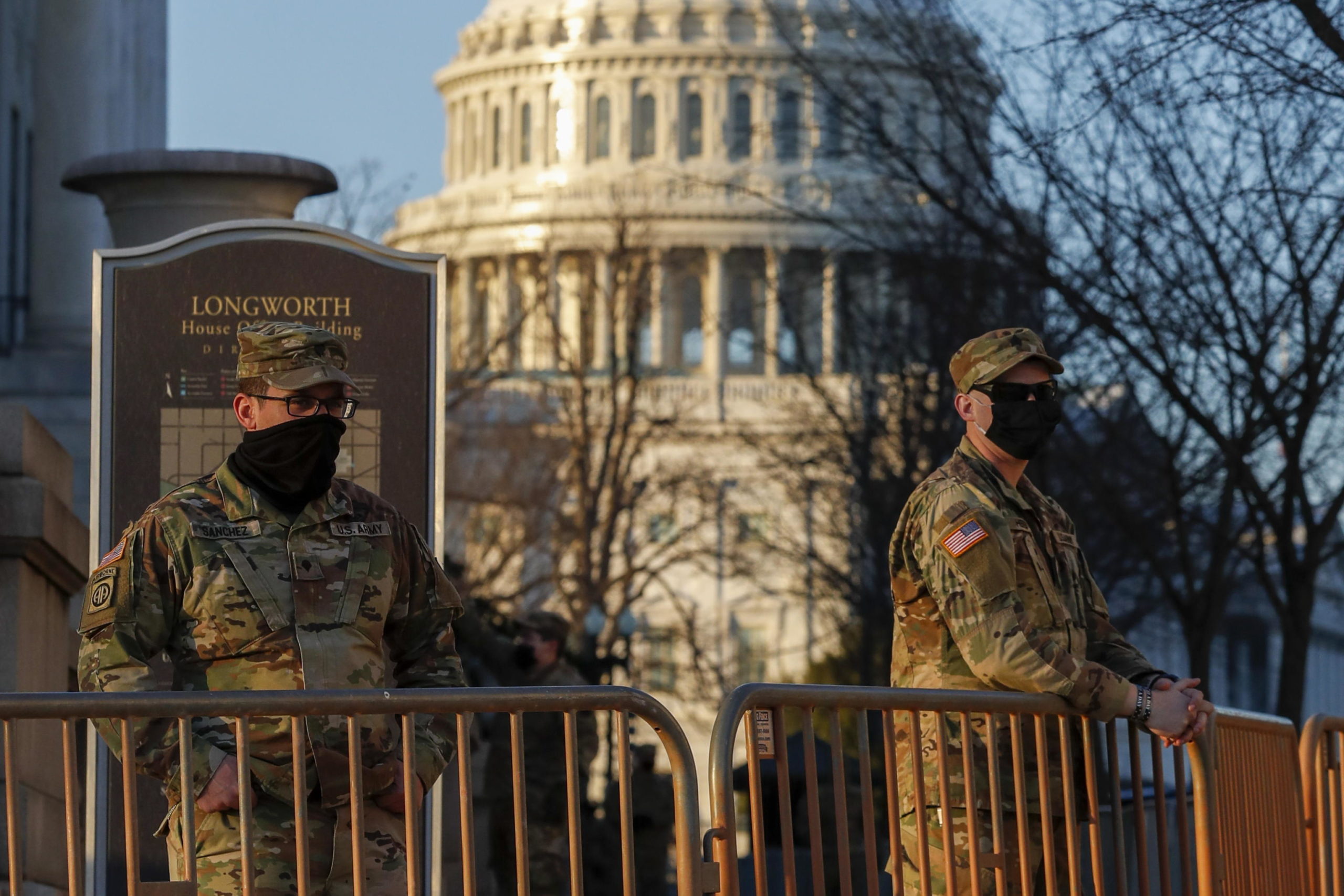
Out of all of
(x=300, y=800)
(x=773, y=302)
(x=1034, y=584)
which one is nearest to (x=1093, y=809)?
(x=1034, y=584)

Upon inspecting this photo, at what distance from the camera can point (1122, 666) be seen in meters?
6.16

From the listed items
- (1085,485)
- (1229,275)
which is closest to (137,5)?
(1085,485)

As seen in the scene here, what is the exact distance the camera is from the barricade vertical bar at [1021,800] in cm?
577

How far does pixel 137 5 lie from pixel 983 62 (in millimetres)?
11633

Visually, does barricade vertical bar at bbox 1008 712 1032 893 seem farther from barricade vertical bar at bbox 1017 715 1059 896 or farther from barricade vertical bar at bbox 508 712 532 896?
barricade vertical bar at bbox 508 712 532 896

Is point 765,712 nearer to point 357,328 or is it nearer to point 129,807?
point 129,807

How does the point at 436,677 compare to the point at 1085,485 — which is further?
the point at 1085,485

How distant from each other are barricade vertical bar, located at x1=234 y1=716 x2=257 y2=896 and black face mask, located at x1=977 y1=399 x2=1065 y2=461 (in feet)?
6.91

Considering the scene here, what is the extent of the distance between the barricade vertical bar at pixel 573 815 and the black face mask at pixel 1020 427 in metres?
1.49

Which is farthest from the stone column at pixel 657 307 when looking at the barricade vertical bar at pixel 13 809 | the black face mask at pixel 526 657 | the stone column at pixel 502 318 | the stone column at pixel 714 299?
the barricade vertical bar at pixel 13 809

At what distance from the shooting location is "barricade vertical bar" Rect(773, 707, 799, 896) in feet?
17.5

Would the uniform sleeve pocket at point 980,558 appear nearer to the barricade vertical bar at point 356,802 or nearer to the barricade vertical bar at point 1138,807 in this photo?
the barricade vertical bar at point 1138,807

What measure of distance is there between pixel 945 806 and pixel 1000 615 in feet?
1.51

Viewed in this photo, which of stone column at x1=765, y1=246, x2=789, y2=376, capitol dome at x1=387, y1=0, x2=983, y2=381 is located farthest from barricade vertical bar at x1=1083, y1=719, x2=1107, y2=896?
capitol dome at x1=387, y1=0, x2=983, y2=381
